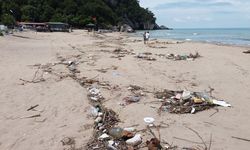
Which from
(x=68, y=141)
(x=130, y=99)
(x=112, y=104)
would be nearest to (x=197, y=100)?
(x=130, y=99)

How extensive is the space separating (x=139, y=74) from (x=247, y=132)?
648 cm

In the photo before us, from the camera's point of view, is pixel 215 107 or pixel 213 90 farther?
pixel 213 90

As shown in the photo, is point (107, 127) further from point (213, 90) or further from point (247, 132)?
point (213, 90)

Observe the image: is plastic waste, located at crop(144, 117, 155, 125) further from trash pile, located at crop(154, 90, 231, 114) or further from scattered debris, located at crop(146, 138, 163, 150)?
scattered debris, located at crop(146, 138, 163, 150)

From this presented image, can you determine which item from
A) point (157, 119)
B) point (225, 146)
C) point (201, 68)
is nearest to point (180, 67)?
point (201, 68)

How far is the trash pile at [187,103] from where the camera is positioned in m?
7.65

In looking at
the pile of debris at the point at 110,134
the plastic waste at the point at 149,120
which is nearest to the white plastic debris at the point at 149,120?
the plastic waste at the point at 149,120

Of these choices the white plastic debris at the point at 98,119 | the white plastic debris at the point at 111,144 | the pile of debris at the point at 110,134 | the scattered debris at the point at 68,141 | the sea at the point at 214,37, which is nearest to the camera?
the white plastic debris at the point at 111,144

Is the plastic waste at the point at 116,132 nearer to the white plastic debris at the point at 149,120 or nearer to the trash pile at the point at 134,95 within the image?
the white plastic debris at the point at 149,120

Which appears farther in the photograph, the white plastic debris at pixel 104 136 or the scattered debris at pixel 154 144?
the white plastic debris at pixel 104 136

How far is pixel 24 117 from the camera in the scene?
7410mm

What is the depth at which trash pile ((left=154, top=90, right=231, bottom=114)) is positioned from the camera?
7648mm

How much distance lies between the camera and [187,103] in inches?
316

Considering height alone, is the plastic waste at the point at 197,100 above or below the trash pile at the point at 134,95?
above
